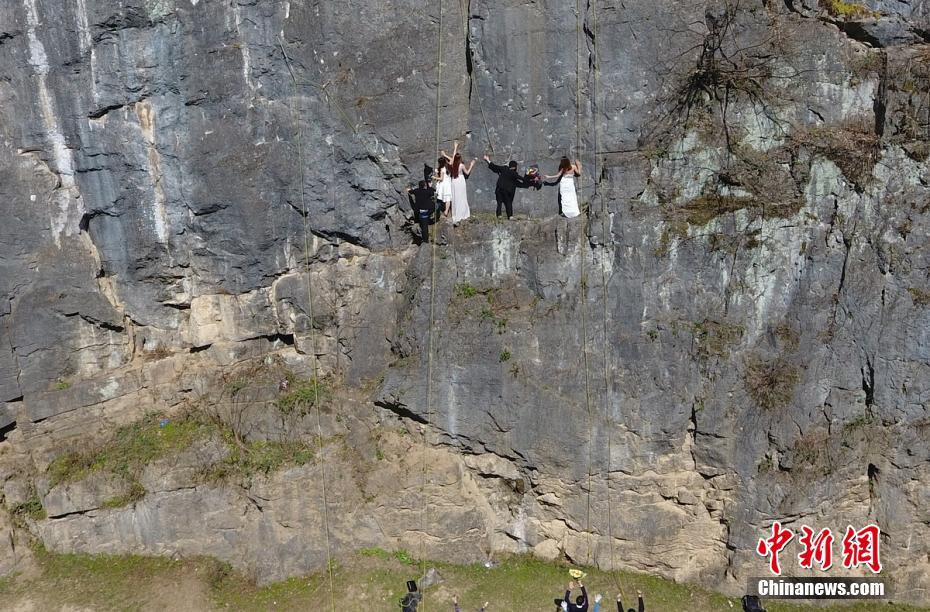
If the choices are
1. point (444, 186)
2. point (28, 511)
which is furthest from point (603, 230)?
point (28, 511)

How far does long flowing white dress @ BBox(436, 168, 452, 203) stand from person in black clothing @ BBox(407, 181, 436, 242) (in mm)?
117

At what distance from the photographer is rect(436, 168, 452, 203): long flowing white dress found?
38.9 ft

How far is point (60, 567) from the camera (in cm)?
1219

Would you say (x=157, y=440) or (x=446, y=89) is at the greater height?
(x=446, y=89)

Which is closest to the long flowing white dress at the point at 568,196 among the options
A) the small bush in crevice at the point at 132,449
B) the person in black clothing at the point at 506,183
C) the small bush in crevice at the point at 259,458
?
the person in black clothing at the point at 506,183

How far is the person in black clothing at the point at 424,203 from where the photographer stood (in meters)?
11.8

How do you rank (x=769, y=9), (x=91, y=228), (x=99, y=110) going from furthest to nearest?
1. (x=91, y=228)
2. (x=99, y=110)
3. (x=769, y=9)

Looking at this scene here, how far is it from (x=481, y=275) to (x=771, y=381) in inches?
196

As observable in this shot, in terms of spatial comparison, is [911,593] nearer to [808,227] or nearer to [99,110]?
[808,227]

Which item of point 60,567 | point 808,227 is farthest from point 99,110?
point 808,227

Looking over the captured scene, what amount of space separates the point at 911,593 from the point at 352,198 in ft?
37.6

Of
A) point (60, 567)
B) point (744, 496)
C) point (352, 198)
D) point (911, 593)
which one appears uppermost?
point (352, 198)

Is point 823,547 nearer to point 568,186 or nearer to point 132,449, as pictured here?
point 568,186

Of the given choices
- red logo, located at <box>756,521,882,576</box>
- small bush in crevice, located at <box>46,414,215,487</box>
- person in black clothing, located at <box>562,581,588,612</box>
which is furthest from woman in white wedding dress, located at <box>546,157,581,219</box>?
small bush in crevice, located at <box>46,414,215,487</box>
